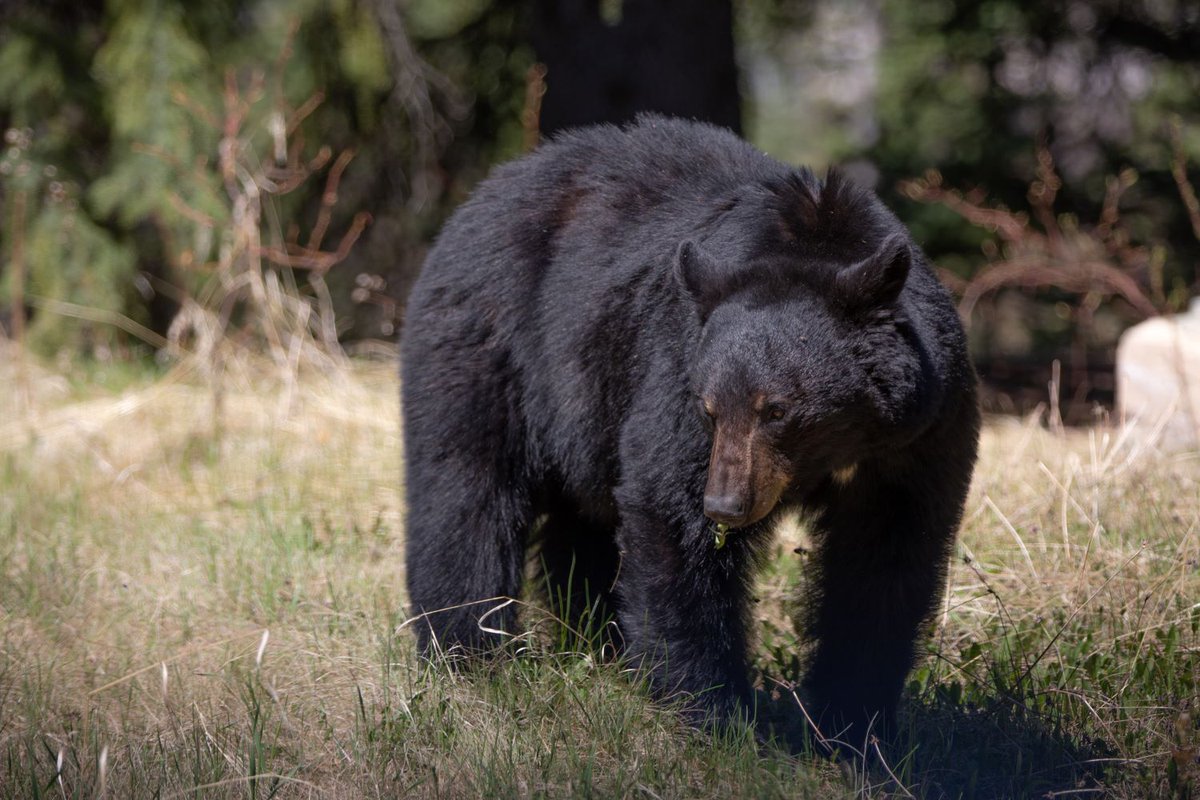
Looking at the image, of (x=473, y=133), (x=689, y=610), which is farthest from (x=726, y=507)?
(x=473, y=133)

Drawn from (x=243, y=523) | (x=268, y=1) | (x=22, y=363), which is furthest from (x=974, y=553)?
(x=268, y=1)

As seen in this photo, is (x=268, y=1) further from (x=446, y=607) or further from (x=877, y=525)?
(x=877, y=525)

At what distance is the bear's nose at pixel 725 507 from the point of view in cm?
319

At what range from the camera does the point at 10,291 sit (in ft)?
29.6

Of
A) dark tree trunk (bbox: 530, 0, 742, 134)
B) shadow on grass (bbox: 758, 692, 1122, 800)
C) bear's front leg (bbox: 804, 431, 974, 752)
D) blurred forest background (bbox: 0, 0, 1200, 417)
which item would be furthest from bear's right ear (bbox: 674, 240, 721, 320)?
dark tree trunk (bbox: 530, 0, 742, 134)

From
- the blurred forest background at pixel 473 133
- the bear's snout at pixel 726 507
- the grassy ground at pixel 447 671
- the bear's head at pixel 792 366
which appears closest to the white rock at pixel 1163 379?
the grassy ground at pixel 447 671

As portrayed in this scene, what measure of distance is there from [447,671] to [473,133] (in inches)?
279

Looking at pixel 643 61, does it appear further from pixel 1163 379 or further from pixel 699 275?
pixel 699 275

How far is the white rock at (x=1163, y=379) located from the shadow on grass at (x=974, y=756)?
7.92 feet

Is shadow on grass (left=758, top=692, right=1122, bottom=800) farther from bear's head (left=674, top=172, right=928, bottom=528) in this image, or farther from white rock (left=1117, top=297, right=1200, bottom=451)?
white rock (left=1117, top=297, right=1200, bottom=451)

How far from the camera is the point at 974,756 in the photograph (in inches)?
143

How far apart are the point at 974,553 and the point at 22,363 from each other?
5.24 metres

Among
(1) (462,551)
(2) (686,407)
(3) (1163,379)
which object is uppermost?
(2) (686,407)

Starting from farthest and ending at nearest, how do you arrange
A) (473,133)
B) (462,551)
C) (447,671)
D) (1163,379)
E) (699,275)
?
1. (473,133)
2. (1163,379)
3. (462,551)
4. (447,671)
5. (699,275)
